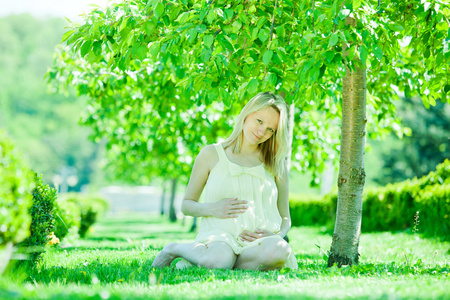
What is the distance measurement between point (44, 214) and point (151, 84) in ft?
12.3

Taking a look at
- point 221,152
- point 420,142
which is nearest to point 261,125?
point 221,152

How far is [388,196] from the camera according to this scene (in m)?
11.9

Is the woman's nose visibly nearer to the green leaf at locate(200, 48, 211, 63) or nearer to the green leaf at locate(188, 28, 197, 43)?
the green leaf at locate(200, 48, 211, 63)

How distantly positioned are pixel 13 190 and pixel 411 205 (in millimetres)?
9819

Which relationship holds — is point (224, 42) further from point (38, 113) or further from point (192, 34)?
point (38, 113)

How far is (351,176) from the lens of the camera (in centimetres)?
466


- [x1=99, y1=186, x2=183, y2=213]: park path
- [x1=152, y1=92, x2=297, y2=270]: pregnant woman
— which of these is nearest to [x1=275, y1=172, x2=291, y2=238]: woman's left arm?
[x1=152, y1=92, x2=297, y2=270]: pregnant woman

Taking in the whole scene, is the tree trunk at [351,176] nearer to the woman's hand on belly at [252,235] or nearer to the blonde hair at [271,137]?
the blonde hair at [271,137]

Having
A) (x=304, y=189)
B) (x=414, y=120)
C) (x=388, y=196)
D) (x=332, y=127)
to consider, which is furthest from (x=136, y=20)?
(x=304, y=189)

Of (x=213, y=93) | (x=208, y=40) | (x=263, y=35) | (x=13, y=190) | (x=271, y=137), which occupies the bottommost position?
(x=13, y=190)

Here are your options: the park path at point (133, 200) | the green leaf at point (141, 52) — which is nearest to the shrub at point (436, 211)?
the green leaf at point (141, 52)

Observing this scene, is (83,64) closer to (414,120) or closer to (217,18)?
(217,18)

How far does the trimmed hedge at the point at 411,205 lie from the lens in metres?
8.46

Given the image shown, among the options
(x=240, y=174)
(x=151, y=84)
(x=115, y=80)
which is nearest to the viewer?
(x=240, y=174)
